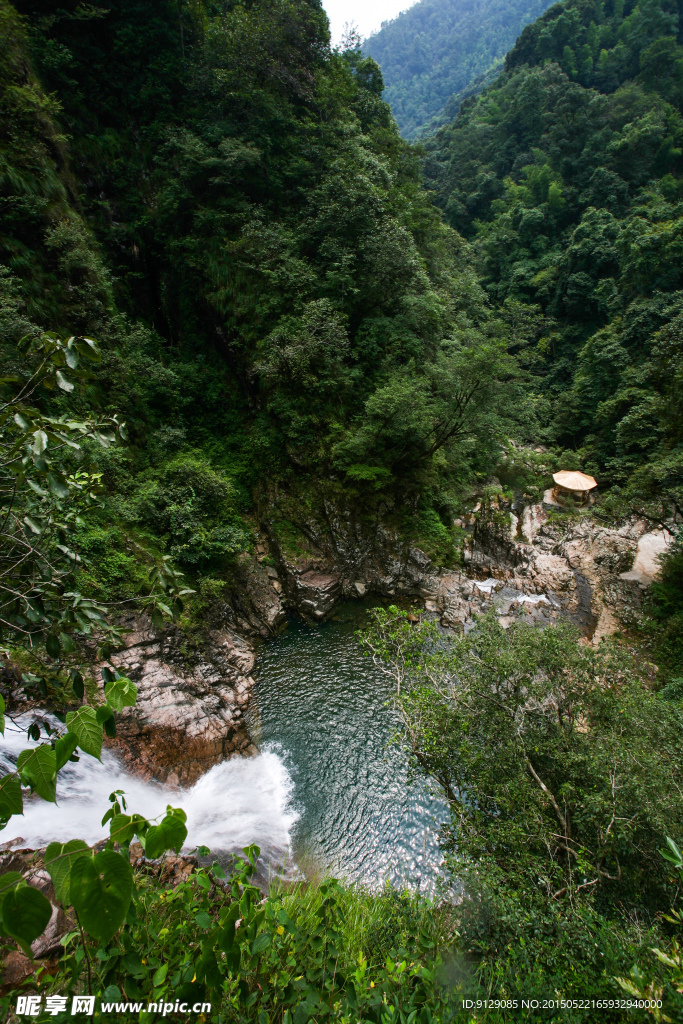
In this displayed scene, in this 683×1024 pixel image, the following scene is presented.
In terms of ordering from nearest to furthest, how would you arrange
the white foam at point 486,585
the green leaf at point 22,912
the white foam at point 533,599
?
the green leaf at point 22,912 → the white foam at point 533,599 → the white foam at point 486,585

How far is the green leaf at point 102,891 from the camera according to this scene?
0.90 meters

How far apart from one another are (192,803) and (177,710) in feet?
4.62

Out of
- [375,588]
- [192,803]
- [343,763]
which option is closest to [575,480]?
[375,588]

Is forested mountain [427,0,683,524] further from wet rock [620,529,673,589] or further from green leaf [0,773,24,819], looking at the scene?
green leaf [0,773,24,819]

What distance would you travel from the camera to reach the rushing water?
601cm

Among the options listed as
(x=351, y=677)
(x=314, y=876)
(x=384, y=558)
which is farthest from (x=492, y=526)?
(x=314, y=876)

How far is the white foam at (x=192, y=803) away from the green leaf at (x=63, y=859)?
5.66 m

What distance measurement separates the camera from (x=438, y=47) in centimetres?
7150

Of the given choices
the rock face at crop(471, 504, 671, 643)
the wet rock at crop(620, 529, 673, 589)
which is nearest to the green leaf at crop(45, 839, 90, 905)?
the rock face at crop(471, 504, 671, 643)

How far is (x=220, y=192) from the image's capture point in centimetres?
1416

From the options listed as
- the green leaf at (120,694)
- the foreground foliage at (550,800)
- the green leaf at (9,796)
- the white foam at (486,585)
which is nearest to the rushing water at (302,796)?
the foreground foliage at (550,800)

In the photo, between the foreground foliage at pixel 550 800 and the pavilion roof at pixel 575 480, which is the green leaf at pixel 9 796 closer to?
the foreground foliage at pixel 550 800

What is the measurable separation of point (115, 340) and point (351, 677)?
10060 millimetres

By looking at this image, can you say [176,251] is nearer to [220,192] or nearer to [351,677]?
[220,192]
